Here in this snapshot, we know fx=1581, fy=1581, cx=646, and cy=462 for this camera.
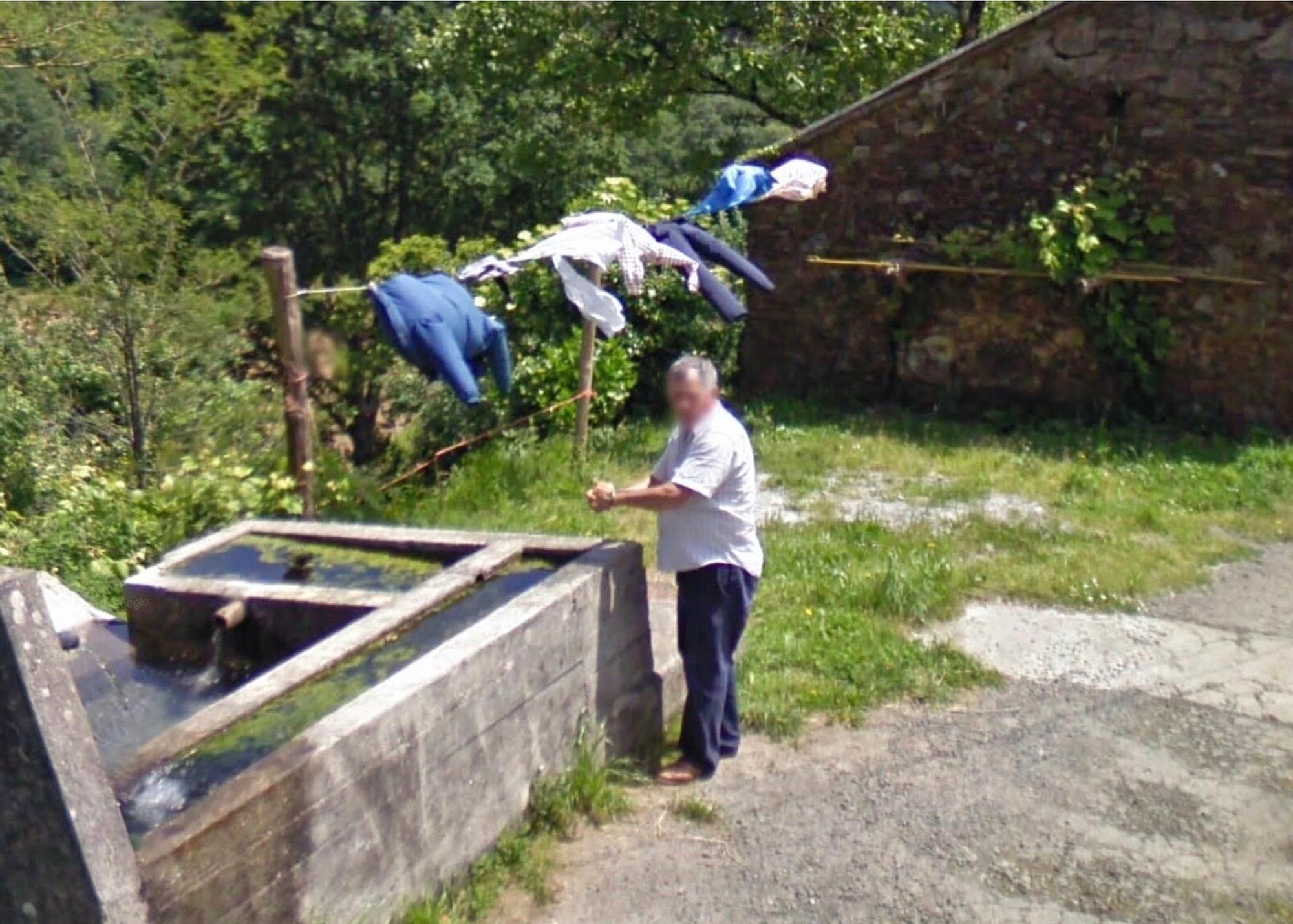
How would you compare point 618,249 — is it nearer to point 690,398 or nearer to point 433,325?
point 433,325

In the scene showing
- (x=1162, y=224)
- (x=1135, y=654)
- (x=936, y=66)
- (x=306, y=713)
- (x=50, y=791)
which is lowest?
(x=1135, y=654)

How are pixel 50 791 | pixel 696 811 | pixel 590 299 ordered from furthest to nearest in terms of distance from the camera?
pixel 590 299 < pixel 696 811 < pixel 50 791

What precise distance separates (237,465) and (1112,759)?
565cm

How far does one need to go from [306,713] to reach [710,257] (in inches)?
228

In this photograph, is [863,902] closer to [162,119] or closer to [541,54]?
[162,119]

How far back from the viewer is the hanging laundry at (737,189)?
1020 cm

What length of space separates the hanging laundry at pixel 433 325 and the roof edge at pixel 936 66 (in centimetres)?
540

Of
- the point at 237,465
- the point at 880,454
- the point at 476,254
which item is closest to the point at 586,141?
the point at 476,254

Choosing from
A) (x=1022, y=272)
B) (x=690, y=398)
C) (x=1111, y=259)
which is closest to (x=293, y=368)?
(x=690, y=398)

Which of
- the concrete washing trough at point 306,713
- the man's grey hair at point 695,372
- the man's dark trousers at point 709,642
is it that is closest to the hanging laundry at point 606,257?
the concrete washing trough at point 306,713

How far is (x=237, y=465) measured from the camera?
972 centimetres

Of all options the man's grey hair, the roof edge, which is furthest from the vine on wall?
the man's grey hair

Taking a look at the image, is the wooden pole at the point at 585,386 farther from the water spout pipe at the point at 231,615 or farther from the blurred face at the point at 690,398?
the blurred face at the point at 690,398

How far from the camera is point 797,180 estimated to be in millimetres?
10820
